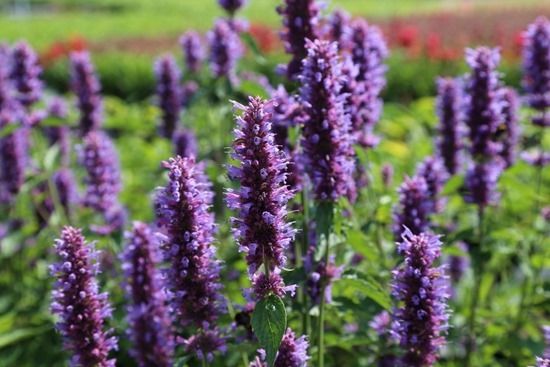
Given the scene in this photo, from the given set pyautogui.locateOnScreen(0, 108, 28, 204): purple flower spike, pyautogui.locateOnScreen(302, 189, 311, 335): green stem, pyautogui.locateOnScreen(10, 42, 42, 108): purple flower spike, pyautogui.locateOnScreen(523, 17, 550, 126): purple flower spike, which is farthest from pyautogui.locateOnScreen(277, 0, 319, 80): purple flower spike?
pyautogui.locateOnScreen(0, 108, 28, 204): purple flower spike

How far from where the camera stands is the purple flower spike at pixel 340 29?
465 cm

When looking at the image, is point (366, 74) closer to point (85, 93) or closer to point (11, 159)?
point (85, 93)

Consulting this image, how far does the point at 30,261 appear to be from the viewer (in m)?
7.31

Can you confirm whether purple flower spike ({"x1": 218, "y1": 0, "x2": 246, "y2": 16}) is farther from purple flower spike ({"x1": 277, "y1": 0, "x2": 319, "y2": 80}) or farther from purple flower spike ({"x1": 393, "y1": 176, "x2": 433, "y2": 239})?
purple flower spike ({"x1": 393, "y1": 176, "x2": 433, "y2": 239})

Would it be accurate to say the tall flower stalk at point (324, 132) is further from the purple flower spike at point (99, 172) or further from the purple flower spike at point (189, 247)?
the purple flower spike at point (99, 172)

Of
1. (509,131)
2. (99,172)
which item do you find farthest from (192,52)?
(509,131)

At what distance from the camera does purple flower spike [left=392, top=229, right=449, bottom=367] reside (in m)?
3.09

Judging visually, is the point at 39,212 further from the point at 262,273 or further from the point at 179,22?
the point at 179,22

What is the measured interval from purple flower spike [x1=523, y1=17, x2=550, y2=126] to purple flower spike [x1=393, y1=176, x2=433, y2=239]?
1.63 m

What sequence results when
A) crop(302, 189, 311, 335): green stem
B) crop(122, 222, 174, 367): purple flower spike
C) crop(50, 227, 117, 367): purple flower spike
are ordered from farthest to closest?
crop(302, 189, 311, 335): green stem < crop(122, 222, 174, 367): purple flower spike < crop(50, 227, 117, 367): purple flower spike

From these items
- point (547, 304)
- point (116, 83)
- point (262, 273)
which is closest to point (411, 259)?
point (262, 273)

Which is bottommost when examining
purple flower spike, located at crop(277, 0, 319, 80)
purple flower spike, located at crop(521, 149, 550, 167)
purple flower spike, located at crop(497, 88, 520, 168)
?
purple flower spike, located at crop(521, 149, 550, 167)

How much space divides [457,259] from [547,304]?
5.49ft

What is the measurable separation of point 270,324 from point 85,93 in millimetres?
4498
